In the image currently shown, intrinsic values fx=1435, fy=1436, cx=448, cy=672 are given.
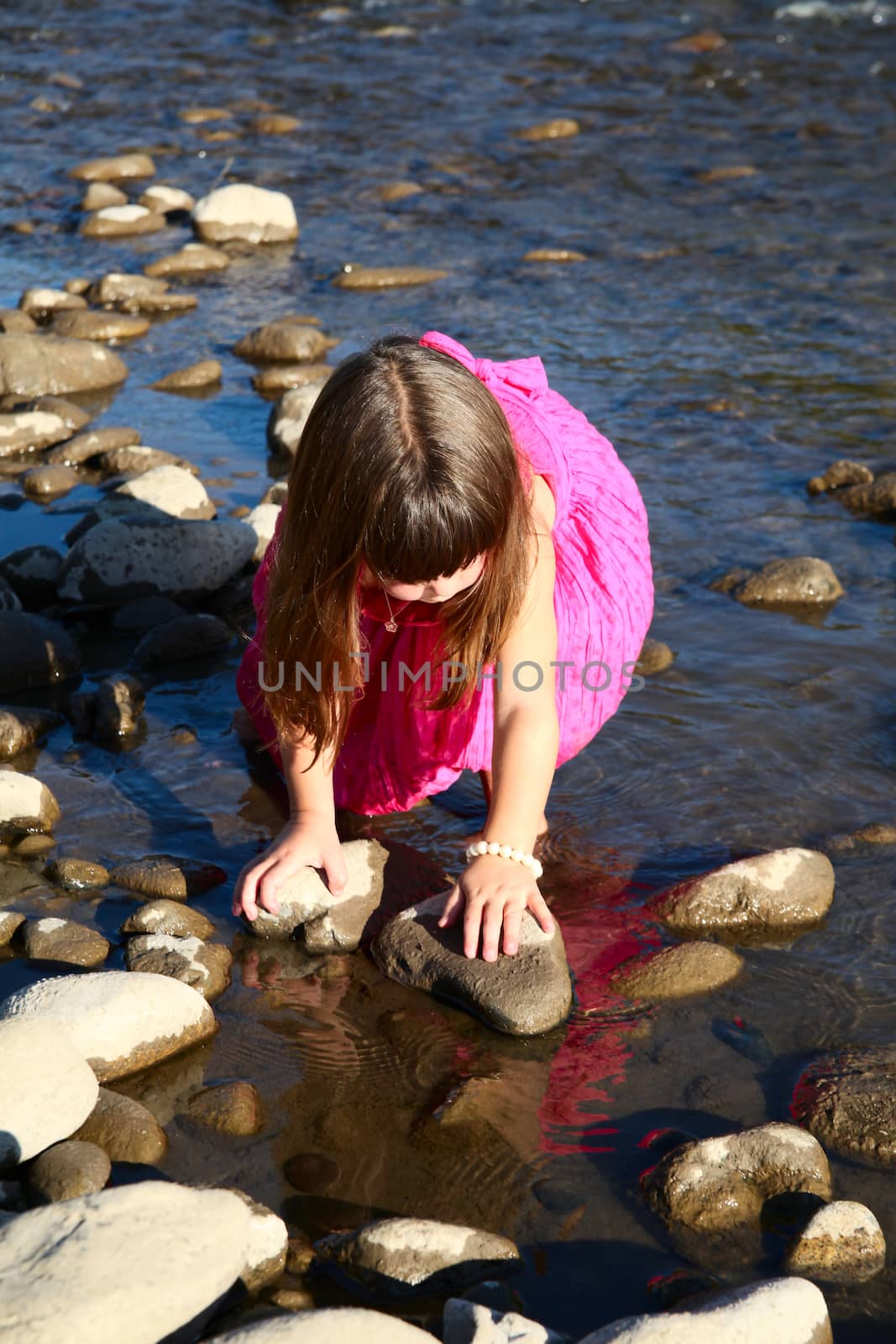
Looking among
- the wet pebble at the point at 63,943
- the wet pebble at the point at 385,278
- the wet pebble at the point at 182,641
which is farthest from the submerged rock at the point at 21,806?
the wet pebble at the point at 385,278

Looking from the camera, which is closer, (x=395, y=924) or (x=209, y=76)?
(x=395, y=924)

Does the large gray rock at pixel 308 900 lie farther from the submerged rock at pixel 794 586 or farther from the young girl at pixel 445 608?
the submerged rock at pixel 794 586

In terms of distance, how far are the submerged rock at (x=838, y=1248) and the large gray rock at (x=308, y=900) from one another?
3.52ft

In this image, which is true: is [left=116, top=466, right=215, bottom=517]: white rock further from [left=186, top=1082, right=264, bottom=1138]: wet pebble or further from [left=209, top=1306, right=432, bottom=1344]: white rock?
[left=209, top=1306, right=432, bottom=1344]: white rock

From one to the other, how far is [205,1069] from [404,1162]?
41cm

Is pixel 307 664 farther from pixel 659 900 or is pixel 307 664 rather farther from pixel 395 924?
pixel 659 900

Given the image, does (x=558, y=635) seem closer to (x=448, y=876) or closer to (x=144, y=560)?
(x=448, y=876)

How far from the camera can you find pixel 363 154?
9375mm

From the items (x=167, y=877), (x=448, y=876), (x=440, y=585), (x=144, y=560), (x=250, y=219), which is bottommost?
(x=448, y=876)

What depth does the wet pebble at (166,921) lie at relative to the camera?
8.95 feet

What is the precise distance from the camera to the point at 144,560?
4.04 meters

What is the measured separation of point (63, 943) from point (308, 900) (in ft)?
1.53

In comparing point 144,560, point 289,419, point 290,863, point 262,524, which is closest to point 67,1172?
point 290,863

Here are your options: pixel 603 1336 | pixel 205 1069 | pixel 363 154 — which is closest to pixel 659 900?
pixel 205 1069
